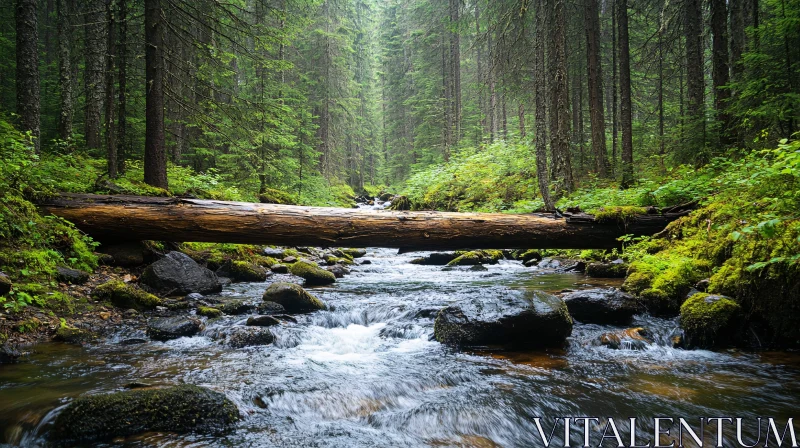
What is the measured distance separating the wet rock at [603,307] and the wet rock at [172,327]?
581cm

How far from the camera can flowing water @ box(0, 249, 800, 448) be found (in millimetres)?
3492

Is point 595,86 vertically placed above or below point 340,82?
below

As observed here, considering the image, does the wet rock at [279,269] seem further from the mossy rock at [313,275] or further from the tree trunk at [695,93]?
the tree trunk at [695,93]

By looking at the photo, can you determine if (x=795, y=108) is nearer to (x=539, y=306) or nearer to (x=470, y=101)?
(x=539, y=306)

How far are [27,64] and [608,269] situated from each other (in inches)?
564

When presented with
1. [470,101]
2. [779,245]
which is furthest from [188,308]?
[470,101]

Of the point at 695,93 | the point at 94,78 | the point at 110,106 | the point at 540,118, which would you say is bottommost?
the point at 540,118

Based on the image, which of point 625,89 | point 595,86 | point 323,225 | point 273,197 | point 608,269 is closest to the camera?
point 323,225

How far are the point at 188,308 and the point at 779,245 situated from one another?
8693 mm

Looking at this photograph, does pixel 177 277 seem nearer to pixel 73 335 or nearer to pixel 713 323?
pixel 73 335

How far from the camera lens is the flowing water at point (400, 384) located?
137 inches

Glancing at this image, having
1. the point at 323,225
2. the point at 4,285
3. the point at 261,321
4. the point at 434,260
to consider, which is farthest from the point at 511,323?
the point at 434,260

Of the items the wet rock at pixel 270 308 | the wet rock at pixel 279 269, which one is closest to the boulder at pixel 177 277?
the wet rock at pixel 270 308

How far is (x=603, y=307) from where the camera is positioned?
6148mm
